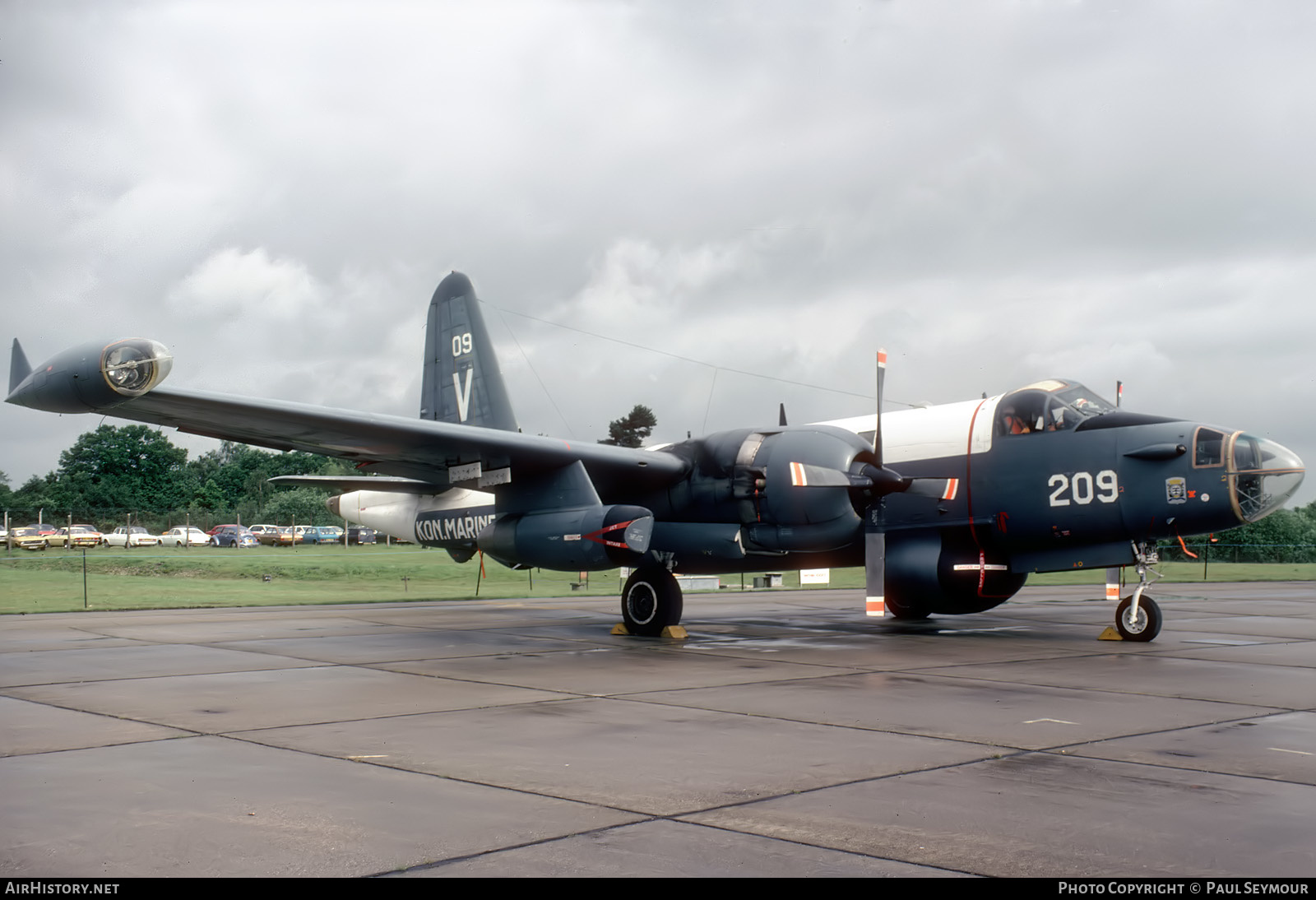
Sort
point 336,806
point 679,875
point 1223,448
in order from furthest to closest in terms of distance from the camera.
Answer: point 1223,448
point 336,806
point 679,875

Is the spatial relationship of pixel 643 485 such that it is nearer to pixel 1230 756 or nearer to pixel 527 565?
pixel 527 565

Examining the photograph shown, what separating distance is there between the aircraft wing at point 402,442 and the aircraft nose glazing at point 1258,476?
716 centimetres

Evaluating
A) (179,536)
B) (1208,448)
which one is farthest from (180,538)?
(1208,448)

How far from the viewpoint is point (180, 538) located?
63.4 m

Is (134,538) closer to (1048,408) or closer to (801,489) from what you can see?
(801,489)

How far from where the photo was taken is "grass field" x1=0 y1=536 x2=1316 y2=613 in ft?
79.8

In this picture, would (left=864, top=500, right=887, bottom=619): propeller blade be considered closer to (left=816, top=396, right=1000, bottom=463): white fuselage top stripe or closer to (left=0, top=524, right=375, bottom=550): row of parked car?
(left=816, top=396, right=1000, bottom=463): white fuselage top stripe

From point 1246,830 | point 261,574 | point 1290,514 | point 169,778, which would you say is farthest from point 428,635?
point 1290,514

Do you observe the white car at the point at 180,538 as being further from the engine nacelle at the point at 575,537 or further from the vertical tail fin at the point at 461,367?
the engine nacelle at the point at 575,537

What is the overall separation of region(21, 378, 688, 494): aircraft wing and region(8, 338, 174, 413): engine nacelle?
2440 millimetres

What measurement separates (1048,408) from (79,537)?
188 ft

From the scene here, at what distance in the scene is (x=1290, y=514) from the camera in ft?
202

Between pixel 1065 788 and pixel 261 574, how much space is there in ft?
111

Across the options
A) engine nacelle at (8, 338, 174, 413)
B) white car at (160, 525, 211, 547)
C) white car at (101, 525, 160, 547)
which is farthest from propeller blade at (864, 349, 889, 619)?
white car at (101, 525, 160, 547)
